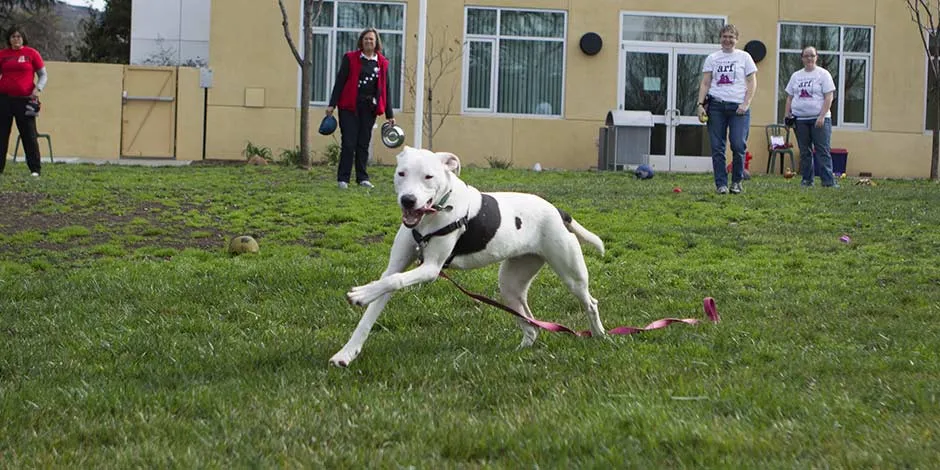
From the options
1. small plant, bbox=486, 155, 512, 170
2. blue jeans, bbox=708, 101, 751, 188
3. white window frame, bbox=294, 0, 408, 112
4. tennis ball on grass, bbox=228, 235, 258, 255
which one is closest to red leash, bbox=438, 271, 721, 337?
tennis ball on grass, bbox=228, 235, 258, 255

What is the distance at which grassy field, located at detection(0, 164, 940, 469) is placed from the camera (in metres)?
3.86

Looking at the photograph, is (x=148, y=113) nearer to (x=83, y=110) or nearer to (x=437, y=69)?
(x=83, y=110)

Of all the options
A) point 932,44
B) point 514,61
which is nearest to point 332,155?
point 514,61

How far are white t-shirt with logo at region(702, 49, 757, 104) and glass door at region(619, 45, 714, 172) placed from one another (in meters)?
8.20

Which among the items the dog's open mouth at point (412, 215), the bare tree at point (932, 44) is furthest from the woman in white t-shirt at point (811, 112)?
the dog's open mouth at point (412, 215)

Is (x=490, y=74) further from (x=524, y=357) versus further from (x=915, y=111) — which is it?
(x=524, y=357)

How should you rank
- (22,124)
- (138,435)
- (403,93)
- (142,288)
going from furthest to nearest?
(403,93) → (22,124) → (142,288) → (138,435)

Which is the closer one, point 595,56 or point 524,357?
point 524,357

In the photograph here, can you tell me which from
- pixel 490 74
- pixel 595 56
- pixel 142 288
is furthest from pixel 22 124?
pixel 595 56

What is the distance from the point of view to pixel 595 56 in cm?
2122

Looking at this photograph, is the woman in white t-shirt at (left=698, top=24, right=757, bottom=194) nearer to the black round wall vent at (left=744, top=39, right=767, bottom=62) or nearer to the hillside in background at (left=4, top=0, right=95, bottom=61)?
the black round wall vent at (left=744, top=39, right=767, bottom=62)

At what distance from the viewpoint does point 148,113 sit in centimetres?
2134

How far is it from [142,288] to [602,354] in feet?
11.3

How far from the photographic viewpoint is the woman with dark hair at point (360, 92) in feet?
44.1
